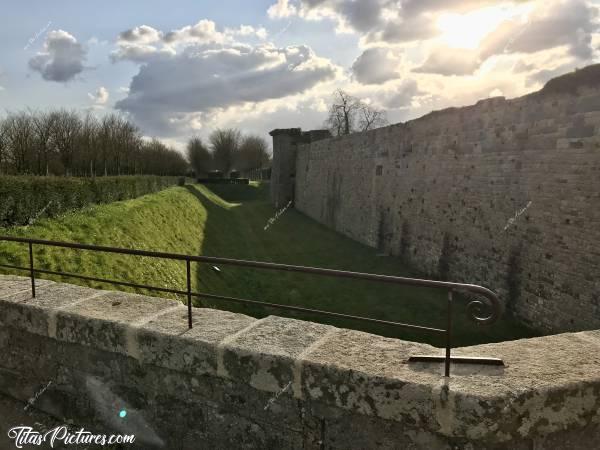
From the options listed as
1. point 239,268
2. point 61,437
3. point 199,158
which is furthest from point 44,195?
point 199,158

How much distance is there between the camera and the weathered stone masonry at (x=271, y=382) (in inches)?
81.9

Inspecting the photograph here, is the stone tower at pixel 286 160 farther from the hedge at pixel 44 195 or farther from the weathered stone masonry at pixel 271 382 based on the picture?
the weathered stone masonry at pixel 271 382

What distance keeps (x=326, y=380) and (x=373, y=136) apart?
16.1 metres

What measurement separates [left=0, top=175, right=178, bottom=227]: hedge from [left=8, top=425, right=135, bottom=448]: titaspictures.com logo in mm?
7739

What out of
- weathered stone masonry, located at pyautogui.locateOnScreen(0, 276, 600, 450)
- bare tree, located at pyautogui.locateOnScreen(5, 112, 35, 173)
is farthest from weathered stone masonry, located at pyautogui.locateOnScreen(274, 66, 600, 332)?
bare tree, located at pyautogui.locateOnScreen(5, 112, 35, 173)

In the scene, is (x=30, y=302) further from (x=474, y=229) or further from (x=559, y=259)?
(x=474, y=229)

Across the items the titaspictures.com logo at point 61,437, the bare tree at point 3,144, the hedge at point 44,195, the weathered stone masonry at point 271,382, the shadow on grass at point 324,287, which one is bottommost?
the shadow on grass at point 324,287

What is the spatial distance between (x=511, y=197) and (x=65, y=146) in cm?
2592

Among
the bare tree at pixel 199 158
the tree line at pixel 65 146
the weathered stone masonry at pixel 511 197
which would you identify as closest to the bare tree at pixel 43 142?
the tree line at pixel 65 146

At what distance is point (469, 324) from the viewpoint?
9320 millimetres

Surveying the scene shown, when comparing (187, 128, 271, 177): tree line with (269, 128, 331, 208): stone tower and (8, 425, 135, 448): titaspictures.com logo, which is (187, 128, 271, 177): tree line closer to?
(269, 128, 331, 208): stone tower

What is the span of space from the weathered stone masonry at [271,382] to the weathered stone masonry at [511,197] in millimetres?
6175

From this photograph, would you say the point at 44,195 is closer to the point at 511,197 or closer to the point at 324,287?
the point at 324,287

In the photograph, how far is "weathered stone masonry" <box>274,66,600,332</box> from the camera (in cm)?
779
